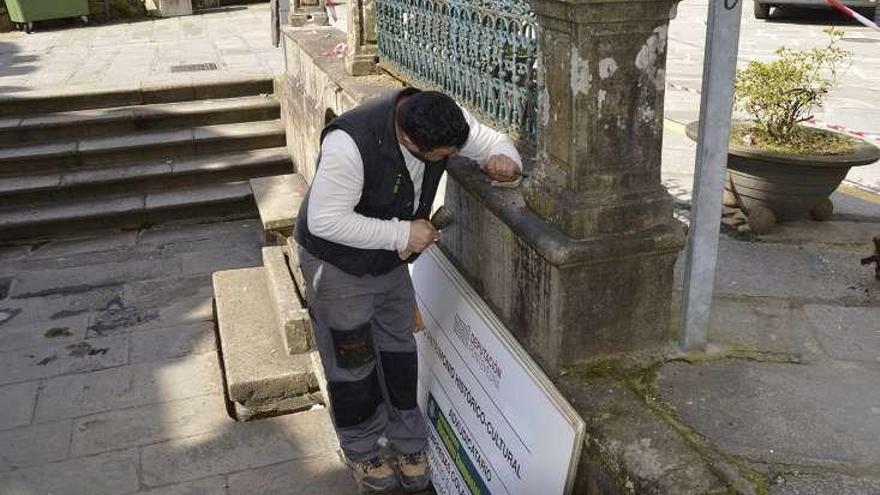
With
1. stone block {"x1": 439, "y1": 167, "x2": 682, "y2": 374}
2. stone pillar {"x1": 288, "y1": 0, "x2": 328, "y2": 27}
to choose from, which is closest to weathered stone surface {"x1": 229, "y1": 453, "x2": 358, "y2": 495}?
stone block {"x1": 439, "y1": 167, "x2": 682, "y2": 374}

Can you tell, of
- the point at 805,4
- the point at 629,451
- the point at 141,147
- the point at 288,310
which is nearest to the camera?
the point at 629,451

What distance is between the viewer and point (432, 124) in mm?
3166

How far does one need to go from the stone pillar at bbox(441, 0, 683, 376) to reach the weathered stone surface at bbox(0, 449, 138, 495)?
259cm

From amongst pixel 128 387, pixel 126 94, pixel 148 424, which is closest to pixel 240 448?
pixel 148 424

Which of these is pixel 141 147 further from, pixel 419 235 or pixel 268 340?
pixel 419 235

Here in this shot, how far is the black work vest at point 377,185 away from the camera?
3.32 m

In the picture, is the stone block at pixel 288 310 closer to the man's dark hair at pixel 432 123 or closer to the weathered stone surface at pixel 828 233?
the man's dark hair at pixel 432 123

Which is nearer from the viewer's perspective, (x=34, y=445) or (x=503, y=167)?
Result: (x=503, y=167)

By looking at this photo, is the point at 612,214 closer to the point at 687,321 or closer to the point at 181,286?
the point at 687,321

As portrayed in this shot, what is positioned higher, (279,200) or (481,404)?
(481,404)

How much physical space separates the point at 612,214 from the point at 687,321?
25.4 inches

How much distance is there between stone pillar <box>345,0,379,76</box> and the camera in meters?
A: 6.70

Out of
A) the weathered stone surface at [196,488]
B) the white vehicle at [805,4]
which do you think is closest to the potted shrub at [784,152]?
the weathered stone surface at [196,488]

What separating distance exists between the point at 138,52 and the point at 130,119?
372cm
